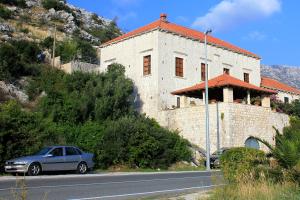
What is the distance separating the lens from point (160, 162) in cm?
3422

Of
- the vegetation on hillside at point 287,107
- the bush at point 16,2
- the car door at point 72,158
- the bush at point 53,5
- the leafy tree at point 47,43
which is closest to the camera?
the car door at point 72,158

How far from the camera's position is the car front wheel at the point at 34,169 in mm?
23983

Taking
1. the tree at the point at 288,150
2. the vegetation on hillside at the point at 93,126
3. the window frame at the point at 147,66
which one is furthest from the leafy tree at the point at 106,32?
the tree at the point at 288,150

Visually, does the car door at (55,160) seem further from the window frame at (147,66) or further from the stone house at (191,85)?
the window frame at (147,66)

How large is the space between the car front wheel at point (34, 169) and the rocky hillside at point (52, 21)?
163ft

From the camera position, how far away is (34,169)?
2420 cm

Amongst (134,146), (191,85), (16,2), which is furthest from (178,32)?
(16,2)

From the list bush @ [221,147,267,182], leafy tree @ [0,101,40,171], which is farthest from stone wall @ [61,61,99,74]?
bush @ [221,147,267,182]

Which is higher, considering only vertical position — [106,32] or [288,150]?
[106,32]

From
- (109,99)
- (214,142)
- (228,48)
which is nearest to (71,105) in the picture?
(109,99)

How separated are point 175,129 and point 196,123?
7.93 feet

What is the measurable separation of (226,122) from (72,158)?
17.3m

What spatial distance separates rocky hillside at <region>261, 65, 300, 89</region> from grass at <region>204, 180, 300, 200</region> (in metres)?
123

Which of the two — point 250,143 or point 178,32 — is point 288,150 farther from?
point 178,32
